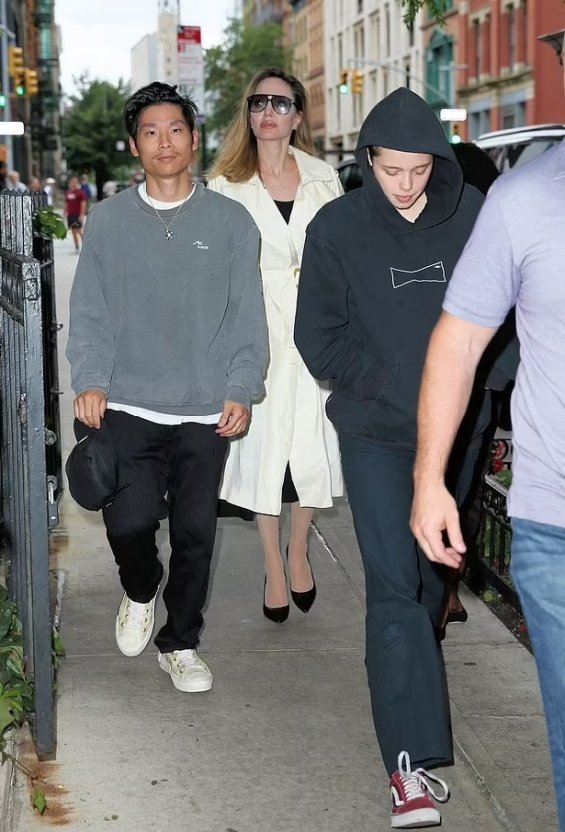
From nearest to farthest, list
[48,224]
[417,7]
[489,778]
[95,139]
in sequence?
[489,778] < [48,224] < [417,7] < [95,139]

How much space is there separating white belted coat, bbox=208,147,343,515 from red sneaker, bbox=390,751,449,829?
5.76 feet

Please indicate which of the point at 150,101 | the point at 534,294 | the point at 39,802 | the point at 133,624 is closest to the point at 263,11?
the point at 150,101

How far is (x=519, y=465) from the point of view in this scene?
2.67 metres

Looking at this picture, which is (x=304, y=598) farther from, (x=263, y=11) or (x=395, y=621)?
(x=263, y=11)

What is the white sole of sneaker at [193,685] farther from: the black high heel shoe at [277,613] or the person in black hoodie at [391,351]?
the person in black hoodie at [391,351]

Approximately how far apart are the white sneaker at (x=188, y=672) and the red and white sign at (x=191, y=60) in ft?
145

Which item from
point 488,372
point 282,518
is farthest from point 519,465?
point 282,518

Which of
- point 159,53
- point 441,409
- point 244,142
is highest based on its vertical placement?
point 159,53

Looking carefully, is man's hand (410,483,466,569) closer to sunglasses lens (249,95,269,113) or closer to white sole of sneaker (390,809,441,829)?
white sole of sneaker (390,809,441,829)

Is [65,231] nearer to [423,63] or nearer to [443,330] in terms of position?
[443,330]

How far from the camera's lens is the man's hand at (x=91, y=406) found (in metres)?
4.43

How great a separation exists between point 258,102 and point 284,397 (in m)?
1.14

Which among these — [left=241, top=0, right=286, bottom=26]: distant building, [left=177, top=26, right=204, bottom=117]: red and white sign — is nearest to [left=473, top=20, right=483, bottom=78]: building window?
[left=177, top=26, right=204, bottom=117]: red and white sign

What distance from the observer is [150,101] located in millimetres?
4609
